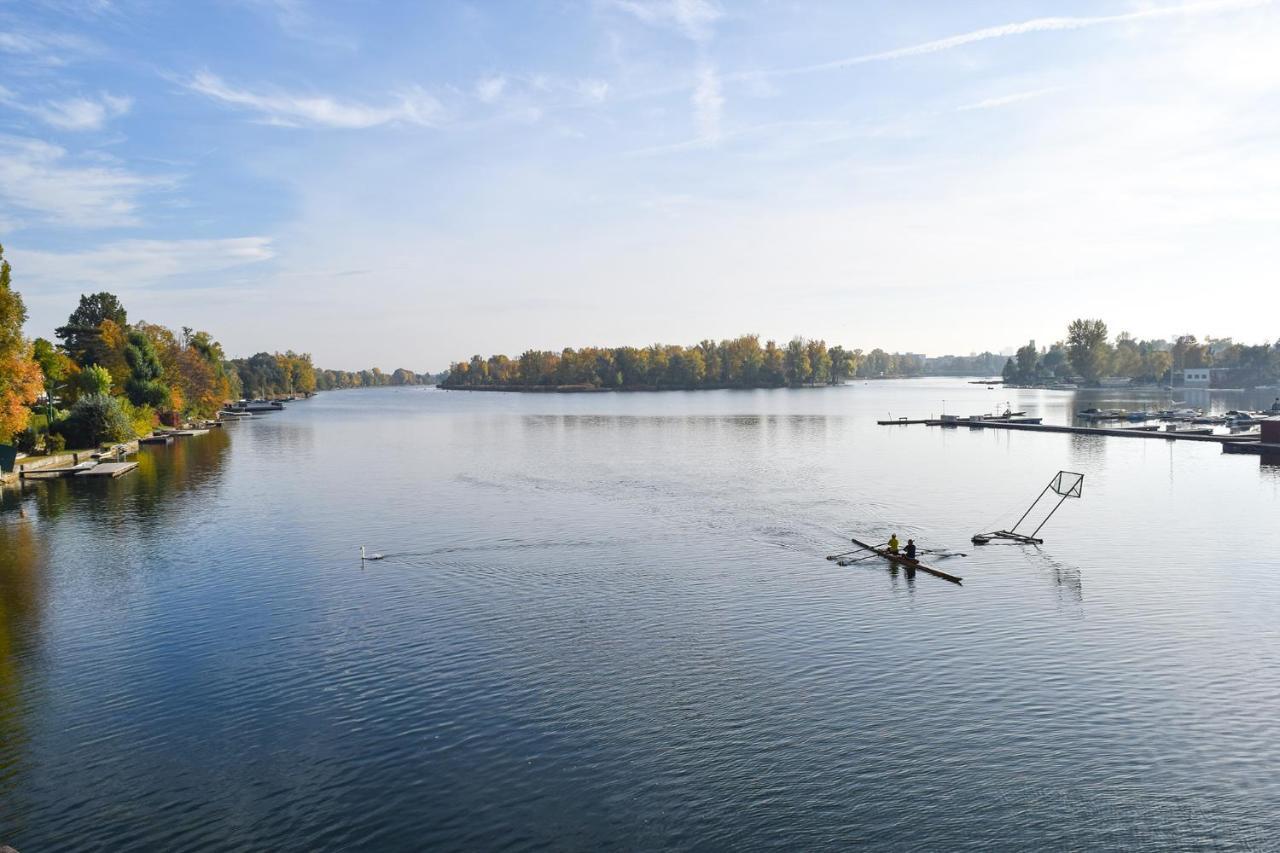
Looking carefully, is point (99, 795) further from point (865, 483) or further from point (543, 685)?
point (865, 483)

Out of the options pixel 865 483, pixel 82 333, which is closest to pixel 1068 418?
pixel 865 483

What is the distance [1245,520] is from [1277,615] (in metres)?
31.1

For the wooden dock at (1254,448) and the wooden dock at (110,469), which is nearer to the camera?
the wooden dock at (110,469)

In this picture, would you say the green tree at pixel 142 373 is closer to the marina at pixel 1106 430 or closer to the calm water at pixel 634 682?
the calm water at pixel 634 682

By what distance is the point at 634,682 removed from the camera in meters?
35.1

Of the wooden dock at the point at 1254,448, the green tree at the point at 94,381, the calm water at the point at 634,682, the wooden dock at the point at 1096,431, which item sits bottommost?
the calm water at the point at 634,682

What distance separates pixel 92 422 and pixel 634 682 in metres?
120

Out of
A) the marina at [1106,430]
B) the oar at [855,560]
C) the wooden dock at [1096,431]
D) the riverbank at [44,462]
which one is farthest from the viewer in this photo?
the marina at [1106,430]

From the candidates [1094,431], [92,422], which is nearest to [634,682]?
[92,422]

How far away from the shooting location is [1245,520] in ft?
228

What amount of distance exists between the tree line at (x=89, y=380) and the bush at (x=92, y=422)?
121 millimetres

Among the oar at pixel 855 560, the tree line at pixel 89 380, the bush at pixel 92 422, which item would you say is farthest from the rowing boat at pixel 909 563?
the bush at pixel 92 422

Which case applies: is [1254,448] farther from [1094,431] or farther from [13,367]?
[13,367]

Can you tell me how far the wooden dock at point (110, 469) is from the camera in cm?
10344
